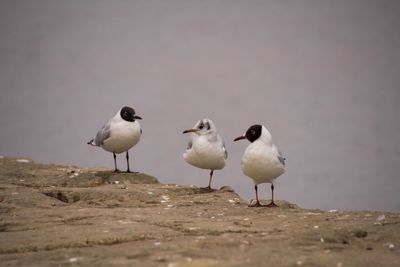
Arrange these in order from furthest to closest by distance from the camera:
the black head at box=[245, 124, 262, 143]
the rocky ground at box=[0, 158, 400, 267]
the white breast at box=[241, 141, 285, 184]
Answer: the black head at box=[245, 124, 262, 143] → the white breast at box=[241, 141, 285, 184] → the rocky ground at box=[0, 158, 400, 267]

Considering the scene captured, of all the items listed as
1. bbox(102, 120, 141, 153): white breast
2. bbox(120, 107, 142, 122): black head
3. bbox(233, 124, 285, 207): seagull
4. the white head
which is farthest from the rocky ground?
bbox(120, 107, 142, 122): black head

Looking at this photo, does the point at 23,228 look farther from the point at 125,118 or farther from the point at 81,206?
the point at 125,118

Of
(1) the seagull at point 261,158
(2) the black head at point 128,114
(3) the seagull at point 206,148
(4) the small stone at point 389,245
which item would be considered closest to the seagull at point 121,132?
(2) the black head at point 128,114

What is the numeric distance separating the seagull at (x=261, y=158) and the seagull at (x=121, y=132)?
1485mm

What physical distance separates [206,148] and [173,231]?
196 cm

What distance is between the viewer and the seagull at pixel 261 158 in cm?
403

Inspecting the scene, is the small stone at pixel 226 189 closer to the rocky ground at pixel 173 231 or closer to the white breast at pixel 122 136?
the rocky ground at pixel 173 231

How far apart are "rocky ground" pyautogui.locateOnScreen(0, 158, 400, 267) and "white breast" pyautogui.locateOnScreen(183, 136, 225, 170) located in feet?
1.35

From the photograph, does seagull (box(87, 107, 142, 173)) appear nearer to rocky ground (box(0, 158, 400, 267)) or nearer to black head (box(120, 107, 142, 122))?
black head (box(120, 107, 142, 122))

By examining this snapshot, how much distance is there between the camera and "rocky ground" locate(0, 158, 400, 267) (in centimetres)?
234

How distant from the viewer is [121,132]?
5320 mm

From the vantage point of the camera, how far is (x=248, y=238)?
2686 millimetres

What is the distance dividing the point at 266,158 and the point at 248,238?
4.56ft

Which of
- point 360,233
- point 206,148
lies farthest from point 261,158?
point 360,233
